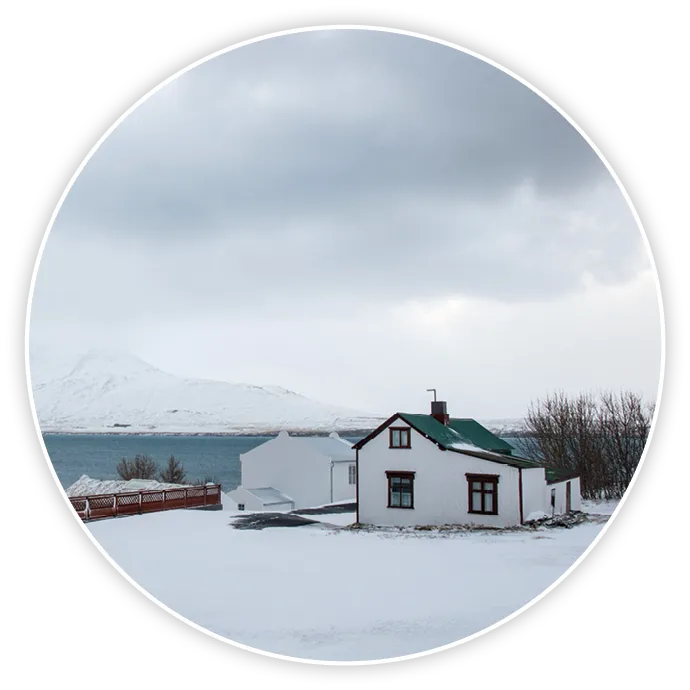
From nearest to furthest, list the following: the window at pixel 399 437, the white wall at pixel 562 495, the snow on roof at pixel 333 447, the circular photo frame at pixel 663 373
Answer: the circular photo frame at pixel 663 373
the white wall at pixel 562 495
the window at pixel 399 437
the snow on roof at pixel 333 447

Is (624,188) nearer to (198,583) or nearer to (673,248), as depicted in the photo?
(673,248)

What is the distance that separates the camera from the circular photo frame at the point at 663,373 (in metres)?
7.08

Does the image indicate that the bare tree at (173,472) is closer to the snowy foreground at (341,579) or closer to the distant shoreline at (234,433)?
the distant shoreline at (234,433)

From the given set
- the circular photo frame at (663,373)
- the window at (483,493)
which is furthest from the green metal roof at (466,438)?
the circular photo frame at (663,373)

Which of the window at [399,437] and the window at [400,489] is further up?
the window at [399,437]

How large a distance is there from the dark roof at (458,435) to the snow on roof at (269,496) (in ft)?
5.25

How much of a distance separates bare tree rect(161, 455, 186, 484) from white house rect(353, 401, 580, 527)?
1.95 metres

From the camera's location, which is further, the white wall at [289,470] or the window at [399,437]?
the white wall at [289,470]

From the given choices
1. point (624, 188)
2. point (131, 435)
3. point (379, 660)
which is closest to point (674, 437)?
point (624, 188)

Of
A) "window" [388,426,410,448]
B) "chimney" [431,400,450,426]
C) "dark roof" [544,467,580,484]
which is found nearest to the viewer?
"dark roof" [544,467,580,484]

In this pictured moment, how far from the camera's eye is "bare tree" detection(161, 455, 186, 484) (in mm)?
9297

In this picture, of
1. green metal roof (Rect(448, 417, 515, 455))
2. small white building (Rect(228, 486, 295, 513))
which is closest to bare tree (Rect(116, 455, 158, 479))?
small white building (Rect(228, 486, 295, 513))

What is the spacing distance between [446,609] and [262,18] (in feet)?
17.6

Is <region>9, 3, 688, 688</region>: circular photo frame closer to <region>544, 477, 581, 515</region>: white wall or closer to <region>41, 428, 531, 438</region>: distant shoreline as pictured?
<region>544, 477, 581, 515</region>: white wall
